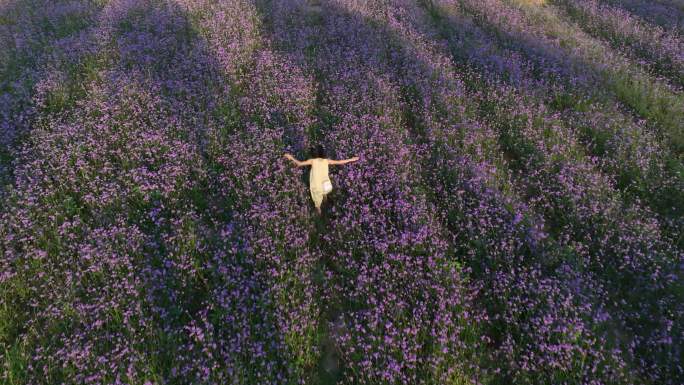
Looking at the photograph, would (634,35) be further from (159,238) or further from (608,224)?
(159,238)

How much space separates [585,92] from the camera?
23.7ft

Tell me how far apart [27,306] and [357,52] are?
8.02 m

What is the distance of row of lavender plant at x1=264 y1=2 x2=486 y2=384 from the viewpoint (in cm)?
310

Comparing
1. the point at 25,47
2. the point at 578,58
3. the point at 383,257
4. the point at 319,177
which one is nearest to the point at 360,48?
the point at 319,177

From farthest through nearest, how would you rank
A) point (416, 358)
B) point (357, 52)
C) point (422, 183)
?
point (357, 52) < point (422, 183) < point (416, 358)

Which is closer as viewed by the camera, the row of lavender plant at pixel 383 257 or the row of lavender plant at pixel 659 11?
the row of lavender plant at pixel 383 257

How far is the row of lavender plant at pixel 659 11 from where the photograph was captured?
1041 cm

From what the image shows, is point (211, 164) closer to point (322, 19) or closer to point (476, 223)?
point (476, 223)

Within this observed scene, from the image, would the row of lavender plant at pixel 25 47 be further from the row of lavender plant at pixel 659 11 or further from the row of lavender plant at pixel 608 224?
the row of lavender plant at pixel 659 11

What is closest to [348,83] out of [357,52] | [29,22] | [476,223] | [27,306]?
[357,52]

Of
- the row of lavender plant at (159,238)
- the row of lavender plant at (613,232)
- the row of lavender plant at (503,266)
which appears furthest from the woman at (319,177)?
the row of lavender plant at (613,232)

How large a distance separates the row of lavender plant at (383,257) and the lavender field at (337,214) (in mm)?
36

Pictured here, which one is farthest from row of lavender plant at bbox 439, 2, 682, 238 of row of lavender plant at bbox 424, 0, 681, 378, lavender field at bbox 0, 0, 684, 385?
row of lavender plant at bbox 424, 0, 681, 378

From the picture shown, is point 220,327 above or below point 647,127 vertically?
below
